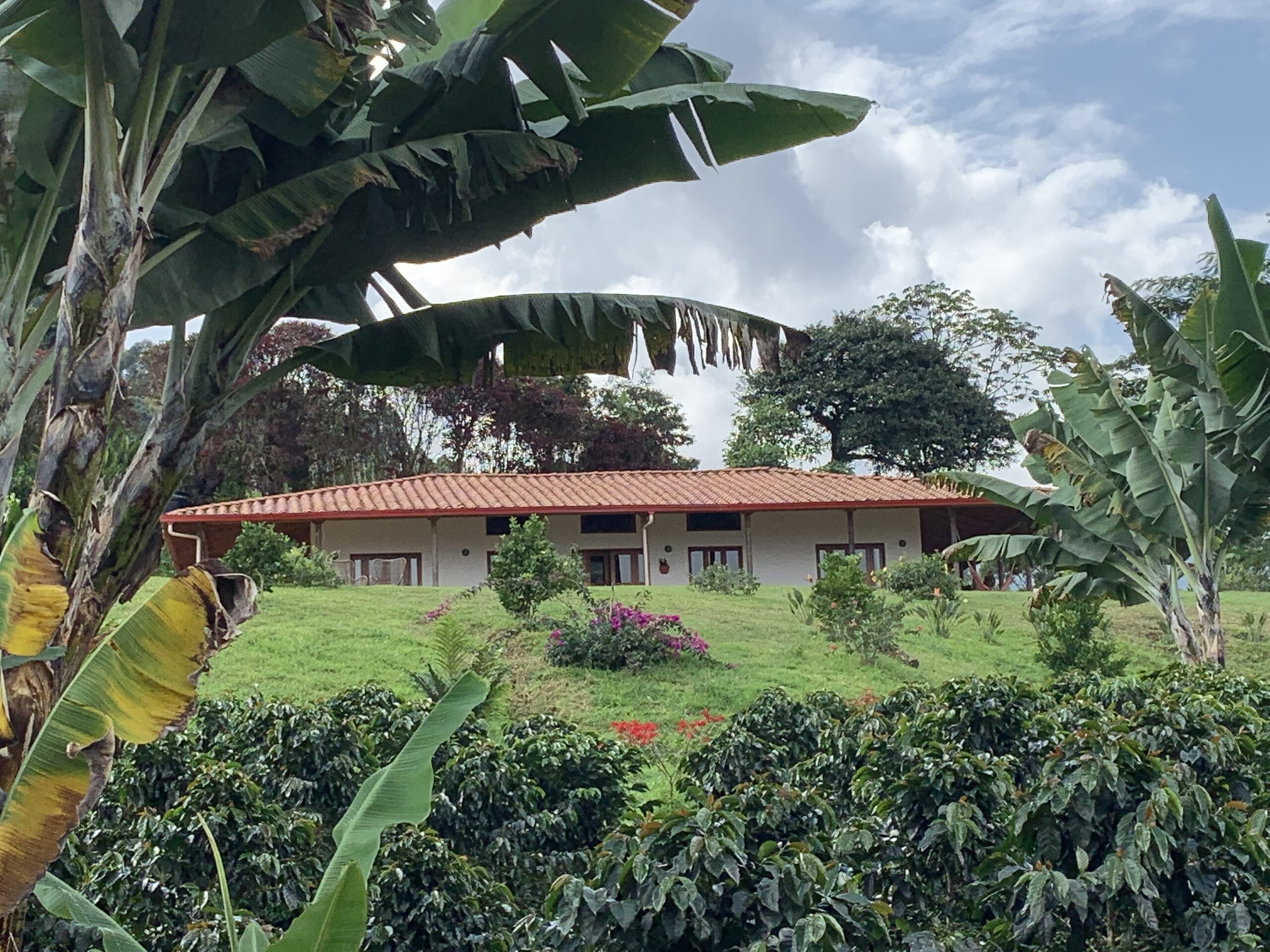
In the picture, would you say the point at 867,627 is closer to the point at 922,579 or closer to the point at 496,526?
the point at 922,579

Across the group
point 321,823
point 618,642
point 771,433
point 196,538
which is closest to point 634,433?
point 771,433

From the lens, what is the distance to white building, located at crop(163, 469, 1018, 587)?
22328mm

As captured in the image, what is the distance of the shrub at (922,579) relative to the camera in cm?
1866

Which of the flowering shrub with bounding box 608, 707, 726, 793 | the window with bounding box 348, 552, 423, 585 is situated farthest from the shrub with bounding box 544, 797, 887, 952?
the window with bounding box 348, 552, 423, 585

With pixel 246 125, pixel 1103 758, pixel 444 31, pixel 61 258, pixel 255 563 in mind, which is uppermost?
pixel 444 31

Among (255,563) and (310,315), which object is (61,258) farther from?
(255,563)

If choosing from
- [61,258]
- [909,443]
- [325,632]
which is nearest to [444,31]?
[61,258]

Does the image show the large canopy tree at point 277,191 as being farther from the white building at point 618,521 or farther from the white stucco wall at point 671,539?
the white stucco wall at point 671,539

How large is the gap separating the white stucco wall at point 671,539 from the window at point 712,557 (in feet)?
0.32

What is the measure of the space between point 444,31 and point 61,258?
2312mm

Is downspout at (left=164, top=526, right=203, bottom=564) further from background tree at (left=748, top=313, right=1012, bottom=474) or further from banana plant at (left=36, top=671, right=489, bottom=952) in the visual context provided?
banana plant at (left=36, top=671, right=489, bottom=952)

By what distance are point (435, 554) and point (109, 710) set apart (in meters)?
19.2

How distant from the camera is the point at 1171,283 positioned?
2850 centimetres

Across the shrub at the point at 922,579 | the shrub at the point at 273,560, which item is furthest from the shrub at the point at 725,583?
the shrub at the point at 273,560
